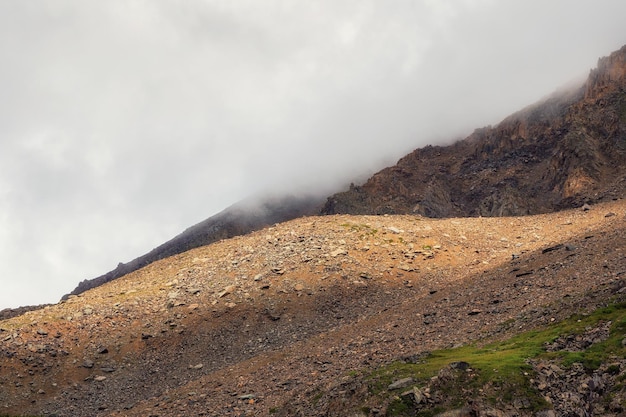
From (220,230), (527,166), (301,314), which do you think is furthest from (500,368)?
(220,230)

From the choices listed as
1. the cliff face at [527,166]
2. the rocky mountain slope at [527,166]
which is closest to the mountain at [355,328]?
the rocky mountain slope at [527,166]

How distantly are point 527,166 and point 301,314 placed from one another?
79132 millimetres

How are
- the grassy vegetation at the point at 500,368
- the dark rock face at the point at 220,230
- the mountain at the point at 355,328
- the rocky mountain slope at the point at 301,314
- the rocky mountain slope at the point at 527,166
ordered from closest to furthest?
the grassy vegetation at the point at 500,368, the mountain at the point at 355,328, the rocky mountain slope at the point at 301,314, the rocky mountain slope at the point at 527,166, the dark rock face at the point at 220,230

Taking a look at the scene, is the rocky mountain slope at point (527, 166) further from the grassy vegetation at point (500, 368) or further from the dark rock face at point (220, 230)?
the dark rock face at point (220, 230)

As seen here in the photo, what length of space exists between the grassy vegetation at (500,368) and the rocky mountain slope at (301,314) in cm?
63

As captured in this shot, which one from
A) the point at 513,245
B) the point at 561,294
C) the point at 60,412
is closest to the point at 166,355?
the point at 60,412


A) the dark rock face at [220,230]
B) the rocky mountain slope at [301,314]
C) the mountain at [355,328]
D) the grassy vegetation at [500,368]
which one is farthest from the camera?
the dark rock face at [220,230]

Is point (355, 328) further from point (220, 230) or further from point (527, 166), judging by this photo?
point (220, 230)

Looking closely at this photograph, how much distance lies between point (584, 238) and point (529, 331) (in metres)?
18.2

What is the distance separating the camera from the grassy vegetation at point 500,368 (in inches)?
683

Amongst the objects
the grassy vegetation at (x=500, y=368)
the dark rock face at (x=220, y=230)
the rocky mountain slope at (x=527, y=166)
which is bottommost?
the grassy vegetation at (x=500, y=368)

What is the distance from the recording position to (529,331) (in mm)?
23391

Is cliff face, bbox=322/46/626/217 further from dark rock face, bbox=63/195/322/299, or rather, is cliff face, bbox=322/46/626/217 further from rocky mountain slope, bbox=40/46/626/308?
dark rock face, bbox=63/195/322/299

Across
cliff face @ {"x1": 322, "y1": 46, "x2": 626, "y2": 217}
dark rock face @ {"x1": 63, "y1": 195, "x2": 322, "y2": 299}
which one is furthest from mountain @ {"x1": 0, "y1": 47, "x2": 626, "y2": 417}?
dark rock face @ {"x1": 63, "y1": 195, "x2": 322, "y2": 299}
